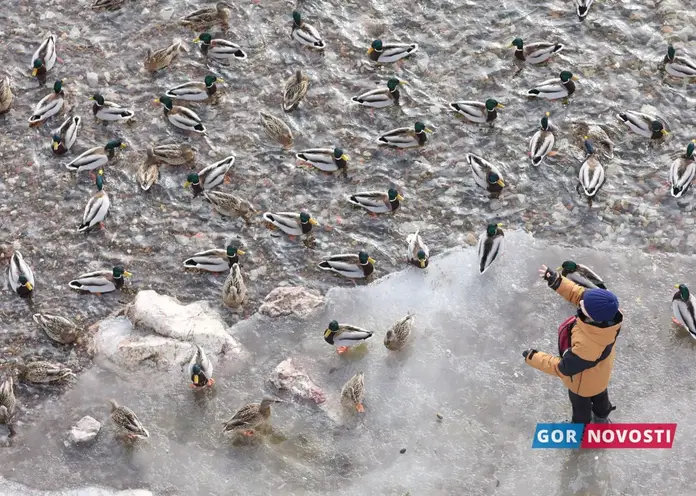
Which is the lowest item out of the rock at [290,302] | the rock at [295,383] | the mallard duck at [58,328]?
the mallard duck at [58,328]

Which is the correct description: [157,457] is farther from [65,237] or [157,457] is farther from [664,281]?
[664,281]

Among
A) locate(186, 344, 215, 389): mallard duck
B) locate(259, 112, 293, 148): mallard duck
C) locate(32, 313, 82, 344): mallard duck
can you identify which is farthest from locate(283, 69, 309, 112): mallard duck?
locate(32, 313, 82, 344): mallard duck

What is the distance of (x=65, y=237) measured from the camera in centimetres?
989

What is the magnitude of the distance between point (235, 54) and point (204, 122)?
3.85 feet

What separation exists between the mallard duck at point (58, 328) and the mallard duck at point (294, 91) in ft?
12.7

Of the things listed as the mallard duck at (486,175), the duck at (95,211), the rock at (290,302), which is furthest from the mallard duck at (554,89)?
the duck at (95,211)

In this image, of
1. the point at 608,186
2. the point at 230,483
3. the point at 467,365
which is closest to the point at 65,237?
the point at 230,483

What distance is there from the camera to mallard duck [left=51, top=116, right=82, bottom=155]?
10594 mm

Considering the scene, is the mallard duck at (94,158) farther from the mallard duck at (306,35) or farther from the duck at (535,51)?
the duck at (535,51)

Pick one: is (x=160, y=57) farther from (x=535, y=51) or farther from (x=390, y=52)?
(x=535, y=51)

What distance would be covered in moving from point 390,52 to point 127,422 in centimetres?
594

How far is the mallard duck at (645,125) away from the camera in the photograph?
33.9 feet

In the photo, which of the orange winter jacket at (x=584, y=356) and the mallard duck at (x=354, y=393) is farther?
the mallard duck at (x=354, y=393)

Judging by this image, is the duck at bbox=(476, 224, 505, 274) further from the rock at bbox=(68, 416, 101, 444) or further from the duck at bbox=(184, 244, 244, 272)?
the rock at bbox=(68, 416, 101, 444)
